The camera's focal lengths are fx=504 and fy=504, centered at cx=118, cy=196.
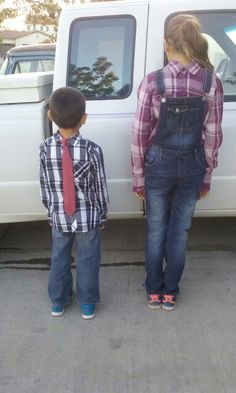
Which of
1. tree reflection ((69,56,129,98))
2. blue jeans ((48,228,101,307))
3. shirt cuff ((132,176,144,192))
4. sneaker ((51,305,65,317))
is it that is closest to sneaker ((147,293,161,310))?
blue jeans ((48,228,101,307))

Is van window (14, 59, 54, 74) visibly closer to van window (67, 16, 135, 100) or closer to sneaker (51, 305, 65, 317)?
van window (67, 16, 135, 100)

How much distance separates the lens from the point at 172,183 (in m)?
2.94

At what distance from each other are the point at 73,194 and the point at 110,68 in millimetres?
983

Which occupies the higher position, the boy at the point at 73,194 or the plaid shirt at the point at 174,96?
the plaid shirt at the point at 174,96

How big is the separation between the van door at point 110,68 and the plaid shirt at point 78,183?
0.44m

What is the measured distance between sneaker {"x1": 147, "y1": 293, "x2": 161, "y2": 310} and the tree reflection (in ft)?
4.44

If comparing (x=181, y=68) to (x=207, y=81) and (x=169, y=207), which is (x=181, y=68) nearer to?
(x=207, y=81)

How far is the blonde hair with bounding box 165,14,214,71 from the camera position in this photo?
2.70 metres

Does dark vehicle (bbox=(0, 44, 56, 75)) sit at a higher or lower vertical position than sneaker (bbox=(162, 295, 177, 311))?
higher

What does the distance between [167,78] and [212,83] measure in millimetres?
259

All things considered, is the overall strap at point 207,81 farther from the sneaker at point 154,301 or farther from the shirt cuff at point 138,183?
the sneaker at point 154,301

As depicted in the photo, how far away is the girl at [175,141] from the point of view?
2.74m

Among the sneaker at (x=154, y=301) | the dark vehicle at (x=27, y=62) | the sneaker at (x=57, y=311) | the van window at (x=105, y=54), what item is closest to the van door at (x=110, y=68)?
the van window at (x=105, y=54)

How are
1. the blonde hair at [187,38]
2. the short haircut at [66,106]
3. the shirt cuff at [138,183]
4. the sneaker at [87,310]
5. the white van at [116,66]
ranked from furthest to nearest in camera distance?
the white van at [116,66]
the sneaker at [87,310]
the shirt cuff at [138,183]
the short haircut at [66,106]
the blonde hair at [187,38]
